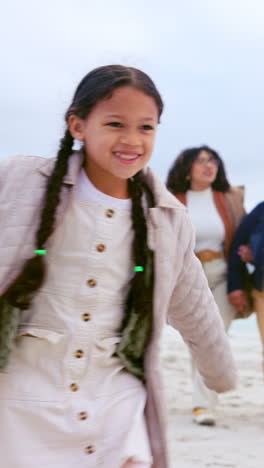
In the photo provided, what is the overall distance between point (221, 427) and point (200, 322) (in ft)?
10.5

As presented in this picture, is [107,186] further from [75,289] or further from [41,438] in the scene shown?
[41,438]

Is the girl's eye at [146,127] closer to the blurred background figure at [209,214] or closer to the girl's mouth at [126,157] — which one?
the girl's mouth at [126,157]

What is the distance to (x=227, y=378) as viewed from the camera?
3.17 m

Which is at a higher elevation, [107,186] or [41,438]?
[107,186]

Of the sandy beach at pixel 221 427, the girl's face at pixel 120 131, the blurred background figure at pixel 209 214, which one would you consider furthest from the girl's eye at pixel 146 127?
the blurred background figure at pixel 209 214

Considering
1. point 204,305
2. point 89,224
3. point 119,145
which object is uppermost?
point 119,145

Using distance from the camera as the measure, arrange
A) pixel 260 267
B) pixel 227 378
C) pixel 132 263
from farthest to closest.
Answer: pixel 260 267 → pixel 227 378 → pixel 132 263

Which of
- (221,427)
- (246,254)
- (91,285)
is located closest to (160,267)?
(91,285)

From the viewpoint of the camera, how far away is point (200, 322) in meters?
3.08

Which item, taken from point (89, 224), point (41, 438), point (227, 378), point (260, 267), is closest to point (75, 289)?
point (89, 224)

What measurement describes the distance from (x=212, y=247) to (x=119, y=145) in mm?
3457

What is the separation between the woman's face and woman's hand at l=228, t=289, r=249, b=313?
0.87m

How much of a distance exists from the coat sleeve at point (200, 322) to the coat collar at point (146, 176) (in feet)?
0.35

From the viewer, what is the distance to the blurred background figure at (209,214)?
6.16 metres
